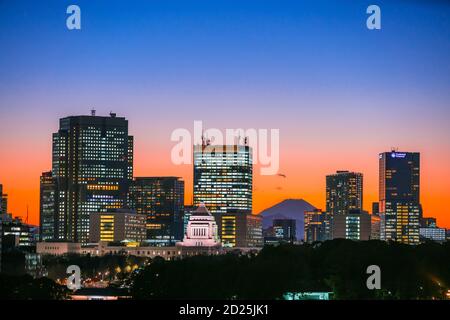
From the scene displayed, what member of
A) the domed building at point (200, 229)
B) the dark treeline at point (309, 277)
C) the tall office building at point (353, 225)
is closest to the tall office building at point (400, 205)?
the tall office building at point (353, 225)

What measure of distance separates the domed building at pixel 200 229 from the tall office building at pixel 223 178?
4.18ft

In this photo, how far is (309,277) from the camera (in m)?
41.9

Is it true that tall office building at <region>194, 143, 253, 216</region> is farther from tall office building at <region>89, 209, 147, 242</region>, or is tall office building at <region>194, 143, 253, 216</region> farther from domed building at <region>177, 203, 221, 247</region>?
tall office building at <region>89, 209, 147, 242</region>

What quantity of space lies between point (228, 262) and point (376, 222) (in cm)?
5738

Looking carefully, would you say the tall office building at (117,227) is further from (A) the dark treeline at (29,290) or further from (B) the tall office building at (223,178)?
(A) the dark treeline at (29,290)

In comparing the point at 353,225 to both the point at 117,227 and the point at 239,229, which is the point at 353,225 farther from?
the point at 117,227

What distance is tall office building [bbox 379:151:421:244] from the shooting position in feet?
316

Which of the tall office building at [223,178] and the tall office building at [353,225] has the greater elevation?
the tall office building at [223,178]

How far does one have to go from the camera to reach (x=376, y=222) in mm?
105062

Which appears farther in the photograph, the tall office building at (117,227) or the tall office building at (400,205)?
the tall office building at (117,227)

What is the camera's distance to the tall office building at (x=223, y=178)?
76500 mm

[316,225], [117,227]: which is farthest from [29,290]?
[316,225]
